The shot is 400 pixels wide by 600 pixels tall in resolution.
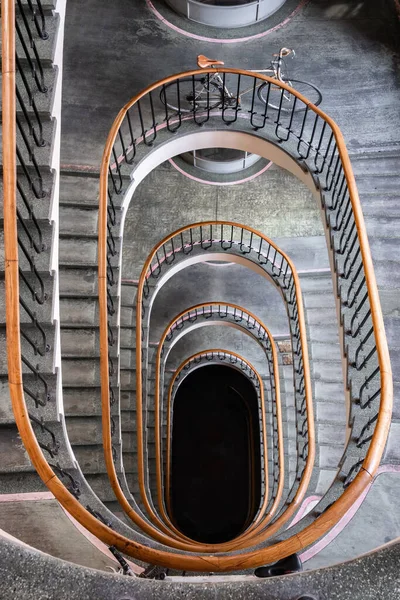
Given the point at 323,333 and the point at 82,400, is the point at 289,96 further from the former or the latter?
the point at 82,400

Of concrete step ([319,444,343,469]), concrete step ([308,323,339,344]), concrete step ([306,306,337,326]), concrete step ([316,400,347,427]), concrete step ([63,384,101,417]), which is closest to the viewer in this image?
concrete step ([63,384,101,417])

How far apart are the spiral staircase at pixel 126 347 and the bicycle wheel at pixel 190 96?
20 cm

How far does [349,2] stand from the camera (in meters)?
8.54

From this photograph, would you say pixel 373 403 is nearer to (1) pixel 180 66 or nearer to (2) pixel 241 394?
(1) pixel 180 66

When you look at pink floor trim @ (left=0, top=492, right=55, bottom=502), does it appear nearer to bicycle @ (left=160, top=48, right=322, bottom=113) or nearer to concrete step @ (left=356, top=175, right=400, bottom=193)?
concrete step @ (left=356, top=175, right=400, bottom=193)

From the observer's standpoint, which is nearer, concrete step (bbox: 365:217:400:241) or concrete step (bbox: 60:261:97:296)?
concrete step (bbox: 365:217:400:241)

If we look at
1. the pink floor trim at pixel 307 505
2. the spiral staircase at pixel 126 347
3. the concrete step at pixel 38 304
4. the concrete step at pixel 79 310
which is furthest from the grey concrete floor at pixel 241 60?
the pink floor trim at pixel 307 505

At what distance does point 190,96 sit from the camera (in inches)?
285

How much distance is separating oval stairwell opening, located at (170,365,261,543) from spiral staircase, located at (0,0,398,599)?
198 cm

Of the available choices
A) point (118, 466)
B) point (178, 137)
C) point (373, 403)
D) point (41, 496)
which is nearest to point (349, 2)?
point (178, 137)

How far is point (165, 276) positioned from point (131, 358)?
A: 1630mm

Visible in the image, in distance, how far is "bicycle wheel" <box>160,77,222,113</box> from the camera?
716cm

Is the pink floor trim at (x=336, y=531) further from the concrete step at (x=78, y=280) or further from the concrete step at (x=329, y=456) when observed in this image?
the concrete step at (x=78, y=280)

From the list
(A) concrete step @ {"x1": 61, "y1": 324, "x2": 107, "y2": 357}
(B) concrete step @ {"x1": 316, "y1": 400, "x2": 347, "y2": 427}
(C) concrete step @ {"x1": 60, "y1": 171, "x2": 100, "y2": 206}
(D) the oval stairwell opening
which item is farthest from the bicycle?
(D) the oval stairwell opening
